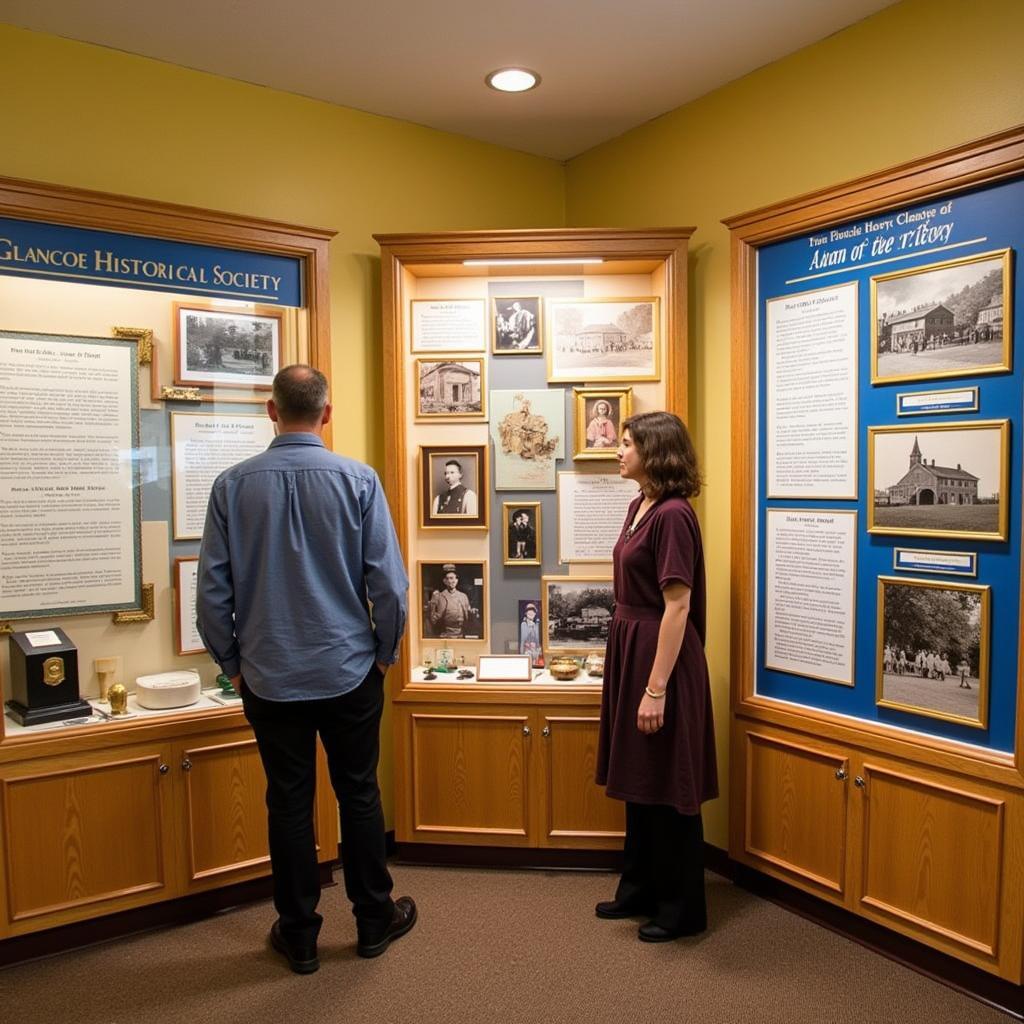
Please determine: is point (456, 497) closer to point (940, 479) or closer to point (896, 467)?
point (896, 467)

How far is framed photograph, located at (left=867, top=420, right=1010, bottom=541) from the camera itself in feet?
8.00

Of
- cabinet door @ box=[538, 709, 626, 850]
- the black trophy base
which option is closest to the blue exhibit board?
cabinet door @ box=[538, 709, 626, 850]

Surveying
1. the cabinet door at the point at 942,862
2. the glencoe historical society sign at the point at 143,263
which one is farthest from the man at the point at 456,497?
the cabinet door at the point at 942,862

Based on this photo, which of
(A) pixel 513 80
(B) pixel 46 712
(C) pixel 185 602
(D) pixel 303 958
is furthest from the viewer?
(A) pixel 513 80

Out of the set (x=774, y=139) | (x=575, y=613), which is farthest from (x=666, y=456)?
(x=774, y=139)

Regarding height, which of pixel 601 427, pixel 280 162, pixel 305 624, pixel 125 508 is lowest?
pixel 305 624

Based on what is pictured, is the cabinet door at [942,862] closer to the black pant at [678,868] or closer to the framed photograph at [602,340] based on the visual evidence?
the black pant at [678,868]

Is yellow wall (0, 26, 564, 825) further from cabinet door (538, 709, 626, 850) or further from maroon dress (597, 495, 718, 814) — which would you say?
maroon dress (597, 495, 718, 814)

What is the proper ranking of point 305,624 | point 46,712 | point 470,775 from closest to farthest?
Result: point 305,624 → point 46,712 → point 470,775

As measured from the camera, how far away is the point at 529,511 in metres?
3.46

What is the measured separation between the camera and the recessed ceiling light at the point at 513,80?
3162 mm

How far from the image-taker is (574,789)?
3305 millimetres

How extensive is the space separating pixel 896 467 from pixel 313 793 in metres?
2.14

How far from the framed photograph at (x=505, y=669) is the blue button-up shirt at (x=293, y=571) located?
2.80 ft
